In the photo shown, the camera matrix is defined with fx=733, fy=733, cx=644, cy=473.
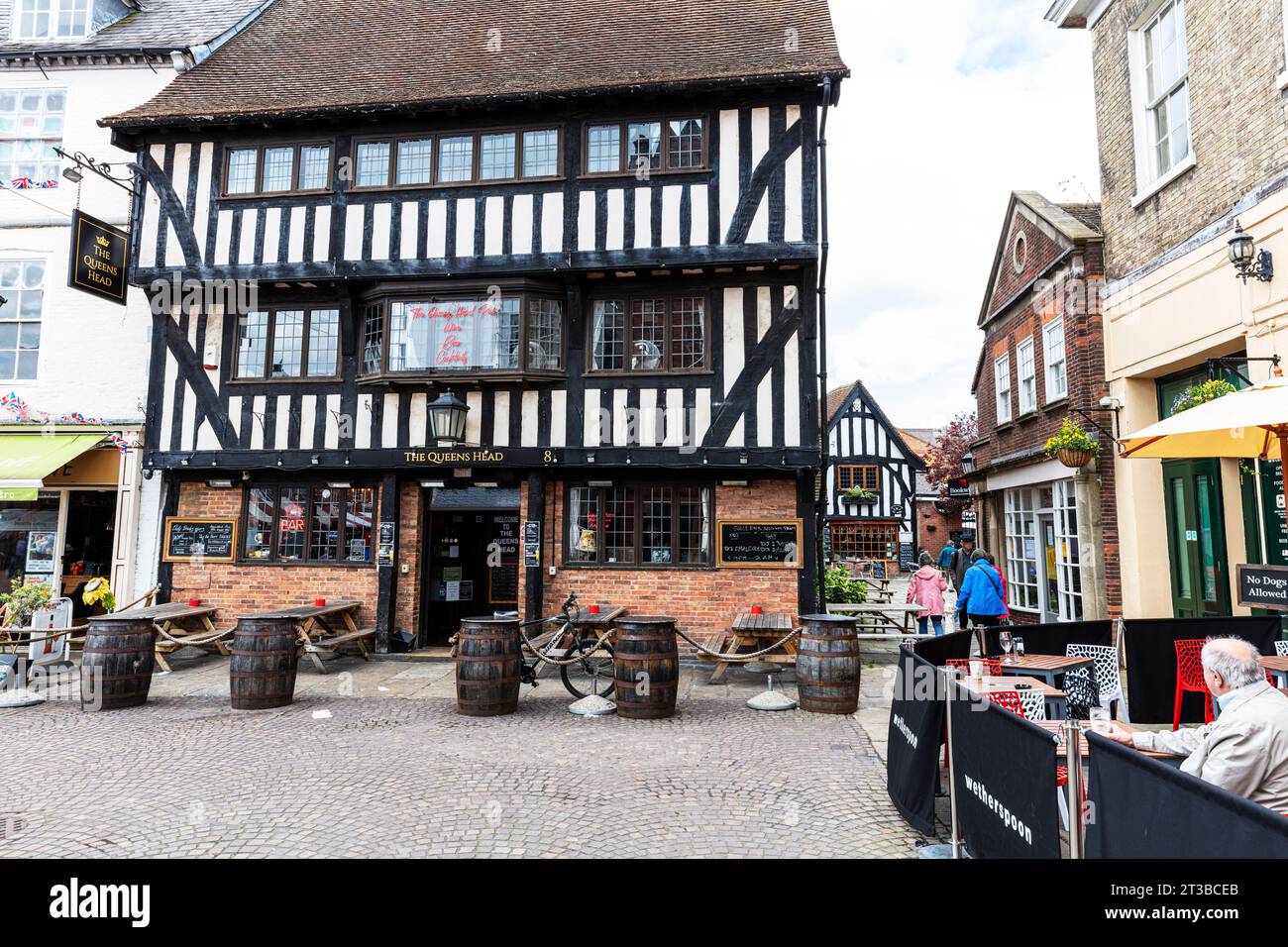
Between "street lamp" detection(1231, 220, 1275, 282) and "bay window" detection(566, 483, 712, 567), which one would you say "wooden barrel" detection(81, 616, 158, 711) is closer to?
"bay window" detection(566, 483, 712, 567)

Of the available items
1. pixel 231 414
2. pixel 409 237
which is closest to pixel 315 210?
pixel 409 237

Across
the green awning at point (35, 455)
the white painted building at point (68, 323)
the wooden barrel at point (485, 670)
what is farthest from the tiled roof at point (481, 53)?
the wooden barrel at point (485, 670)

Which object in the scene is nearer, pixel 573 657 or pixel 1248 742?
pixel 1248 742

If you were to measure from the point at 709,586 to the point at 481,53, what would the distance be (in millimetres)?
9205

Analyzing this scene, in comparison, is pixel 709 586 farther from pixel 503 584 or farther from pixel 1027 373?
pixel 1027 373

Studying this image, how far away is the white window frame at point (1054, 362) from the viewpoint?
11.8m

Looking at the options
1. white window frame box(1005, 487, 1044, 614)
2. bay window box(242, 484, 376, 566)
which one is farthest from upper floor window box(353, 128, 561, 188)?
white window frame box(1005, 487, 1044, 614)

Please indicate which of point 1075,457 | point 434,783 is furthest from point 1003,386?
point 434,783

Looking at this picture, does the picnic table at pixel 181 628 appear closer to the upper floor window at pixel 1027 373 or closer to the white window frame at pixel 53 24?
the white window frame at pixel 53 24

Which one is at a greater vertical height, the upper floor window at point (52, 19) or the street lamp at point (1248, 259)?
the upper floor window at point (52, 19)

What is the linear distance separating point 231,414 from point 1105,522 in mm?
12884

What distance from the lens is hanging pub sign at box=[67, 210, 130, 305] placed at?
34.4 ft

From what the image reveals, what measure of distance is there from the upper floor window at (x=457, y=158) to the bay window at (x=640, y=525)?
15.3ft

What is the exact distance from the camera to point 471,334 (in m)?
10.4
